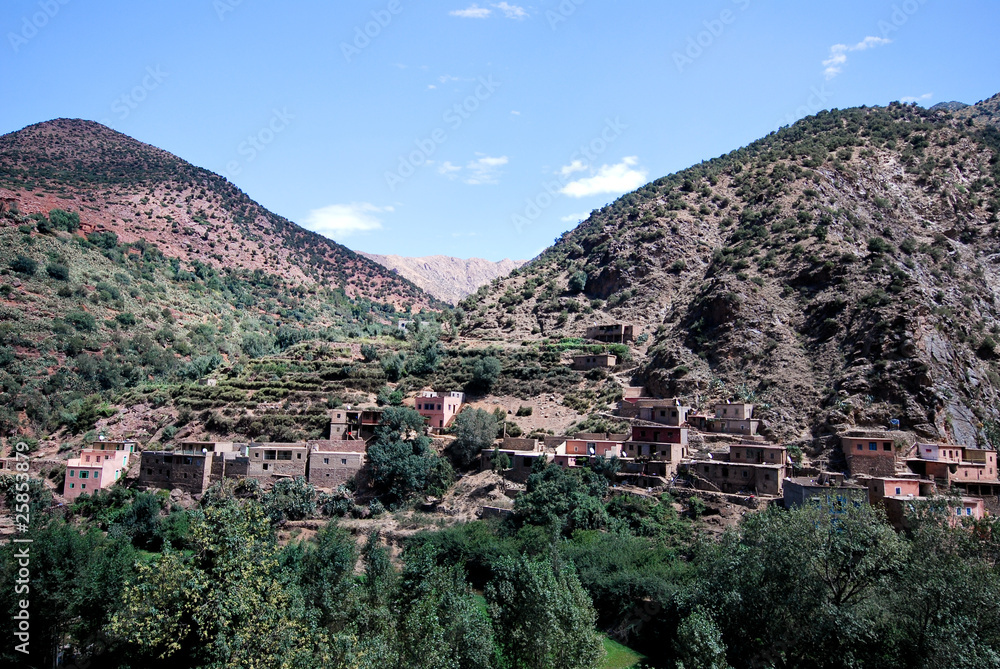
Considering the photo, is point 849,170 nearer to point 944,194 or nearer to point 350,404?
point 944,194

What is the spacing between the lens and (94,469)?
4134 cm

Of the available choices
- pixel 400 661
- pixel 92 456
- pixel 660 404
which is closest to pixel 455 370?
pixel 660 404

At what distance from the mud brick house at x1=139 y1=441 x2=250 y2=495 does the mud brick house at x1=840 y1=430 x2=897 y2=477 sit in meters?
28.9

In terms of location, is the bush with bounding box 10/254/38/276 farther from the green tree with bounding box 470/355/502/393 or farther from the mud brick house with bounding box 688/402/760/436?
the mud brick house with bounding box 688/402/760/436

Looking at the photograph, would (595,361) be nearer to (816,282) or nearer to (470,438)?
(470,438)

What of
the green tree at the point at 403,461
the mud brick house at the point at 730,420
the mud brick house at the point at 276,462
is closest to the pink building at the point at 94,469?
the mud brick house at the point at 276,462

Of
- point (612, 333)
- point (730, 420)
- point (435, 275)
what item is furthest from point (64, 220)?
point (435, 275)

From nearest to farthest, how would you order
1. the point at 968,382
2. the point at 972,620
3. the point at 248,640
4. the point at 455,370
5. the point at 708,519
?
the point at 248,640 < the point at 972,620 < the point at 708,519 < the point at 968,382 < the point at 455,370

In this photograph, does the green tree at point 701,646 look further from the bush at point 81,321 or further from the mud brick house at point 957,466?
the bush at point 81,321

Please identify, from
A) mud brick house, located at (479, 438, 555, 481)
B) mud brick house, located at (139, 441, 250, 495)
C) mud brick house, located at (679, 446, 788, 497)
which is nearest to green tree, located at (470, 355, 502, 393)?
mud brick house, located at (479, 438, 555, 481)

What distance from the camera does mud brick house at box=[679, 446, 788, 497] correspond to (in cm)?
3484

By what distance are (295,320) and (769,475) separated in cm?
6029

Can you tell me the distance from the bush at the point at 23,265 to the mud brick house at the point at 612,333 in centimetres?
4383

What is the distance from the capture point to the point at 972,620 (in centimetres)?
2027
